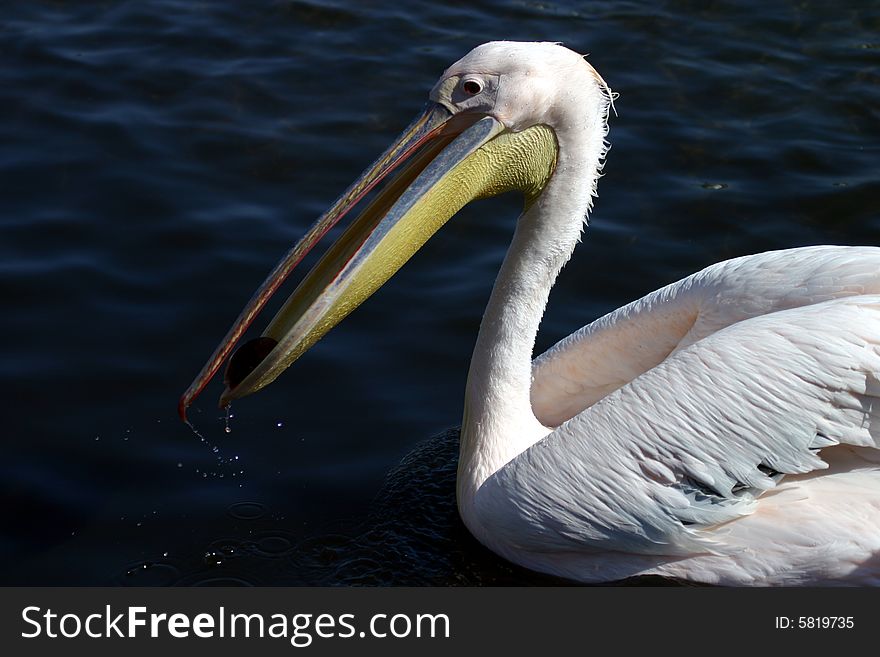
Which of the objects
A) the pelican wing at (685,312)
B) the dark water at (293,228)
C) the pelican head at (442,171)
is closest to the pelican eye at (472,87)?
the pelican head at (442,171)

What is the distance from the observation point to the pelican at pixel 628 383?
344 centimetres

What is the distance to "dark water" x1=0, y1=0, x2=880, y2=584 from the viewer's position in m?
4.12

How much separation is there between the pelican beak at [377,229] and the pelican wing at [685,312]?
2.06 ft

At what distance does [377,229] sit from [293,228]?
2046mm

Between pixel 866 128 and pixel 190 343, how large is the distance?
3840mm

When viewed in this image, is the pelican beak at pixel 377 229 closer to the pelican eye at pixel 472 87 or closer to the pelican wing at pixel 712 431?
the pelican eye at pixel 472 87

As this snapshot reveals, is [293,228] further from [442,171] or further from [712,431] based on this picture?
[712,431]

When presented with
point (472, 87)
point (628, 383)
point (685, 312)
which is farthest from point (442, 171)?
point (685, 312)

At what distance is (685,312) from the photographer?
3.99m

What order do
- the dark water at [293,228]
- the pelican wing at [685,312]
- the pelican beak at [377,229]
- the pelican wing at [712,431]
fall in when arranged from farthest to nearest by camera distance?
the dark water at [293,228] < the pelican wing at [685,312] < the pelican beak at [377,229] < the pelican wing at [712,431]

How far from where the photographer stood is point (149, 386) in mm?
4648
